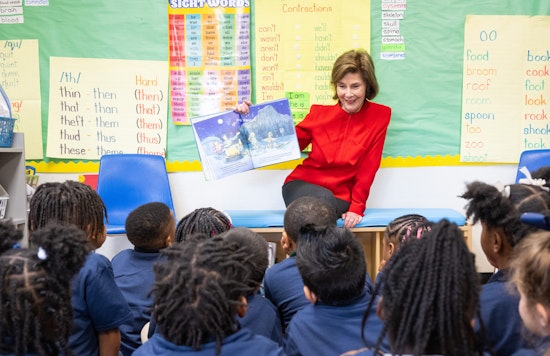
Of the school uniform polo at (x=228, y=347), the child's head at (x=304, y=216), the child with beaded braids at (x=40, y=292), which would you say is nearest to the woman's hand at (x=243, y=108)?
the child's head at (x=304, y=216)

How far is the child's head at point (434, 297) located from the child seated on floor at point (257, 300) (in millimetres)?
513

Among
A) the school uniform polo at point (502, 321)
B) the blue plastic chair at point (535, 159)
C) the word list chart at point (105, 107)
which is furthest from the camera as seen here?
the word list chart at point (105, 107)

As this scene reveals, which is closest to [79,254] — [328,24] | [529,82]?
[328,24]

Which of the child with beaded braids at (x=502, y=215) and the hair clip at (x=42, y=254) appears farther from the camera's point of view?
the child with beaded braids at (x=502, y=215)

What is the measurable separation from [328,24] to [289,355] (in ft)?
8.48

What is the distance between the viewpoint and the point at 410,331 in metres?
1.03

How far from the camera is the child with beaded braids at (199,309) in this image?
1146 mm

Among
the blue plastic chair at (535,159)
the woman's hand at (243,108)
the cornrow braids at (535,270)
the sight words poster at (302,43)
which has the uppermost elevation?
the sight words poster at (302,43)

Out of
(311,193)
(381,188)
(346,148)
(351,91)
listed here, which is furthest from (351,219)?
(351,91)

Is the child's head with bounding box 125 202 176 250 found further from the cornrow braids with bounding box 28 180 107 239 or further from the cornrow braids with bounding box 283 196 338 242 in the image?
the cornrow braids with bounding box 283 196 338 242

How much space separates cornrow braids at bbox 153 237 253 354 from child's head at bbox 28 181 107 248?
645mm

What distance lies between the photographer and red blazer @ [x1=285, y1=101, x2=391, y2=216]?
3.22 m

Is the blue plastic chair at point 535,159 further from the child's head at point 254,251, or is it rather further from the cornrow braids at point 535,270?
the cornrow braids at point 535,270

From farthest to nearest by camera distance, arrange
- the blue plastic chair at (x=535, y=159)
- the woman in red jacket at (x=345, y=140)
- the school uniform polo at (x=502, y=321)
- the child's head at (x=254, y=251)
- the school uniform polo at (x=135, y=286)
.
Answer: the blue plastic chair at (x=535, y=159), the woman in red jacket at (x=345, y=140), the school uniform polo at (x=135, y=286), the child's head at (x=254, y=251), the school uniform polo at (x=502, y=321)
